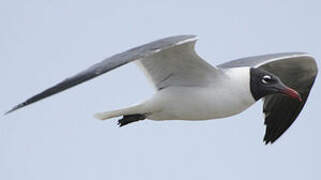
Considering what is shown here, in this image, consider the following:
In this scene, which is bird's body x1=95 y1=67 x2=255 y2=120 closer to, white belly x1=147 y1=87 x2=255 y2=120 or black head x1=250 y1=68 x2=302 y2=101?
white belly x1=147 y1=87 x2=255 y2=120

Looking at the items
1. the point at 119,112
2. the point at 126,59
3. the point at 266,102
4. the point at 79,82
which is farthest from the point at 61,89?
the point at 266,102

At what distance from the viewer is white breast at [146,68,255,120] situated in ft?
28.3

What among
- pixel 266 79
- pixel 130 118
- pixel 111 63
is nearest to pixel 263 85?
pixel 266 79

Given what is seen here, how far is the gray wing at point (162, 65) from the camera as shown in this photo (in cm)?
709

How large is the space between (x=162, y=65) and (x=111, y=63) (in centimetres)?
122

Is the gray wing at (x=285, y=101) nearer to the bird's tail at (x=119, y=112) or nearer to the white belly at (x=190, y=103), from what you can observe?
the white belly at (x=190, y=103)

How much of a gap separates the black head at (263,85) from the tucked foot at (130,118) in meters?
1.19

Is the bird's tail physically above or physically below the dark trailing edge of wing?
below

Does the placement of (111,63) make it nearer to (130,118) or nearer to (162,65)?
(162,65)

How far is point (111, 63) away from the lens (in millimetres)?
7379

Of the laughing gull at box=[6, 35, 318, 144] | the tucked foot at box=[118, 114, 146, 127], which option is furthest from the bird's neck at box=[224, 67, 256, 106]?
the tucked foot at box=[118, 114, 146, 127]

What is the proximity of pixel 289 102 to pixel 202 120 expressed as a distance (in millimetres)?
2221

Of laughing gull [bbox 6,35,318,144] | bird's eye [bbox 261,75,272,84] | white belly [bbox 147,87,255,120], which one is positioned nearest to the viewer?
laughing gull [bbox 6,35,318,144]

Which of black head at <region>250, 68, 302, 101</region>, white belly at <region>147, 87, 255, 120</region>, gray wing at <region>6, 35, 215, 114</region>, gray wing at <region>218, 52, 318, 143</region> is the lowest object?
gray wing at <region>218, 52, 318, 143</region>
